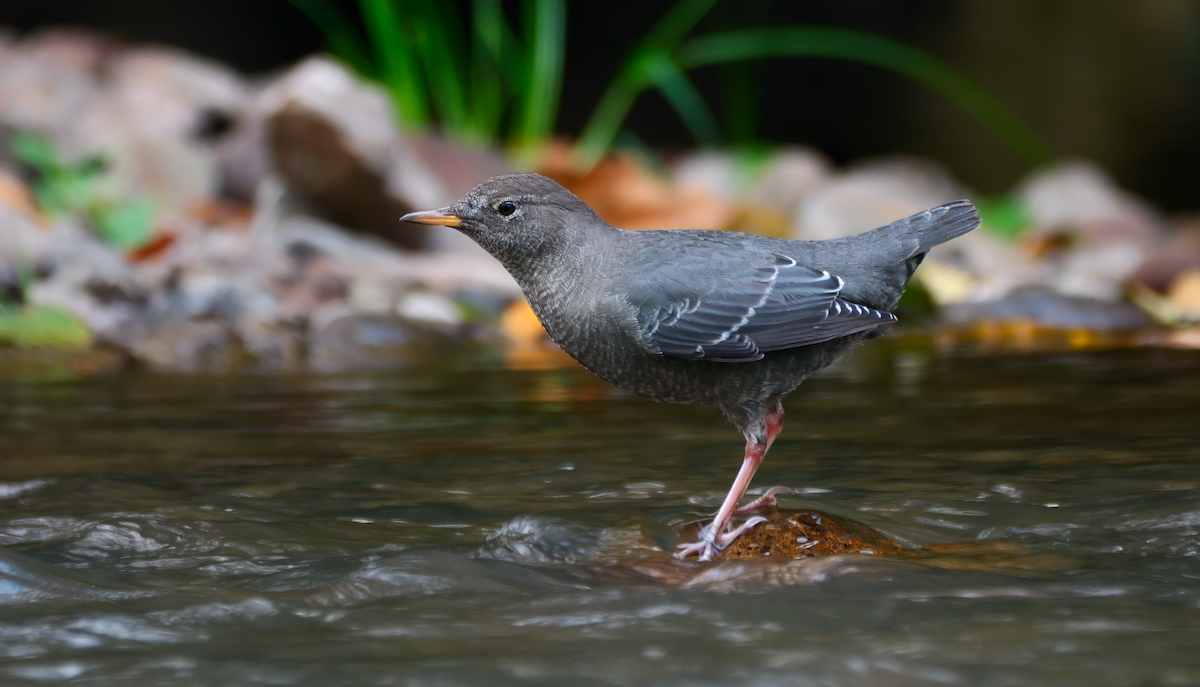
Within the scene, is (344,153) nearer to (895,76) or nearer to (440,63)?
(440,63)

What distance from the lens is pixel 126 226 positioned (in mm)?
7680

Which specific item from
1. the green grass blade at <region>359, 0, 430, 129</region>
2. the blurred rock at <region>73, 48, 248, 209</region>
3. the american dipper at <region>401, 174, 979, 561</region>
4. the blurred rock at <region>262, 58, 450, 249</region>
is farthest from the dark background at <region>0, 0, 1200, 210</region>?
the american dipper at <region>401, 174, 979, 561</region>

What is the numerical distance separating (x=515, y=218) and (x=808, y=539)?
1.25 metres

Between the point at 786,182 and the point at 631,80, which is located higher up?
the point at 631,80

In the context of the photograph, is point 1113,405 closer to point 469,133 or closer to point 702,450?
point 702,450

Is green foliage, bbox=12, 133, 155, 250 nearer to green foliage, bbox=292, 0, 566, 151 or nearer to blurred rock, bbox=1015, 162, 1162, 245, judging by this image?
green foliage, bbox=292, 0, 566, 151

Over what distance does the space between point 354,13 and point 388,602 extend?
45.9 feet

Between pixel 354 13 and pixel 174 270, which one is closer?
pixel 174 270

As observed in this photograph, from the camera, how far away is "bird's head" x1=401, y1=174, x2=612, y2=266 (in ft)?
11.5

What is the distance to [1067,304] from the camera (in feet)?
23.0

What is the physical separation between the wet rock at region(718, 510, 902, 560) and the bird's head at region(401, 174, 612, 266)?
1.01m

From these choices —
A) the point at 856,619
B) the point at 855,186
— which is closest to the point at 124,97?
the point at 855,186

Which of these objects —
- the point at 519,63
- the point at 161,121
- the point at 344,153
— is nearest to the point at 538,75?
the point at 519,63

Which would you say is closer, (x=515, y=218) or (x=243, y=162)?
(x=515, y=218)
